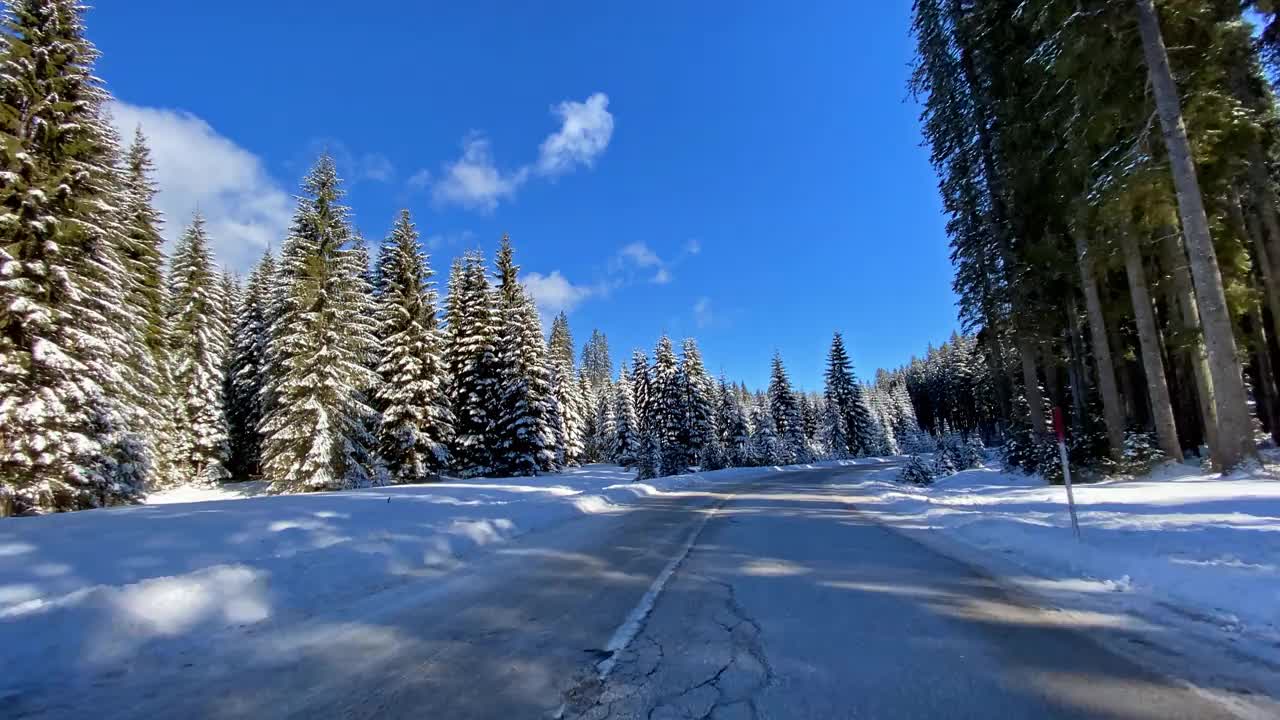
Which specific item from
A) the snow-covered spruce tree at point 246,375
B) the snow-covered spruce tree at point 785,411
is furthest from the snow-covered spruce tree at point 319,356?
the snow-covered spruce tree at point 785,411

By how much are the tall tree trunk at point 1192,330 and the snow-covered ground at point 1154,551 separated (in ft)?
4.08

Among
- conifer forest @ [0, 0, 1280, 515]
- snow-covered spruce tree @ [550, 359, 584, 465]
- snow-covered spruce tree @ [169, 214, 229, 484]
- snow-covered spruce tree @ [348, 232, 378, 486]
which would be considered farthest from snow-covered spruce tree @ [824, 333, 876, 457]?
snow-covered spruce tree @ [169, 214, 229, 484]

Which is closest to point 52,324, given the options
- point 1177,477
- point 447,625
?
point 447,625

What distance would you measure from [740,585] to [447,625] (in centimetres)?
290

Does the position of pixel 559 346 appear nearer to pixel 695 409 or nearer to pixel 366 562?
pixel 695 409

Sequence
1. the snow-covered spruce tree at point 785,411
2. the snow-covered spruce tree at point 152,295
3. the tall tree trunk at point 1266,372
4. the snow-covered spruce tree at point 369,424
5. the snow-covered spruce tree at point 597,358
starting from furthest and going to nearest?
1. the snow-covered spruce tree at point 597,358
2. the snow-covered spruce tree at point 785,411
3. the snow-covered spruce tree at point 369,424
4. the snow-covered spruce tree at point 152,295
5. the tall tree trunk at point 1266,372

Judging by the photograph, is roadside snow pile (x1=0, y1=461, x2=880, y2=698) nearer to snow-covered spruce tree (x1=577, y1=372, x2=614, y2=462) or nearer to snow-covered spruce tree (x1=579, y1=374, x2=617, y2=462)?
snow-covered spruce tree (x1=577, y1=372, x2=614, y2=462)

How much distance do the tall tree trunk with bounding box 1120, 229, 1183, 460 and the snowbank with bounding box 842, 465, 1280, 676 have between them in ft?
9.38

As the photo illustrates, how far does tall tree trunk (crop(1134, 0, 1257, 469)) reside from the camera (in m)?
10.0

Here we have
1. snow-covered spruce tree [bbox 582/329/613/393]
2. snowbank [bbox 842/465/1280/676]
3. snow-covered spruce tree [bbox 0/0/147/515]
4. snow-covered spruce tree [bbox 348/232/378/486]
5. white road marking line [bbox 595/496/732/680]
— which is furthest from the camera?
snow-covered spruce tree [bbox 582/329/613/393]

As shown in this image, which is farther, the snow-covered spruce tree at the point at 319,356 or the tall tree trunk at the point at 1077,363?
the snow-covered spruce tree at the point at 319,356

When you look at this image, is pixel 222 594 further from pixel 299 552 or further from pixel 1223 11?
pixel 1223 11

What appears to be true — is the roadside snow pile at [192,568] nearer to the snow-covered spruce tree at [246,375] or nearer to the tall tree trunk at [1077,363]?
the tall tree trunk at [1077,363]

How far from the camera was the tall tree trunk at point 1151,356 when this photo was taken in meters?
13.0
